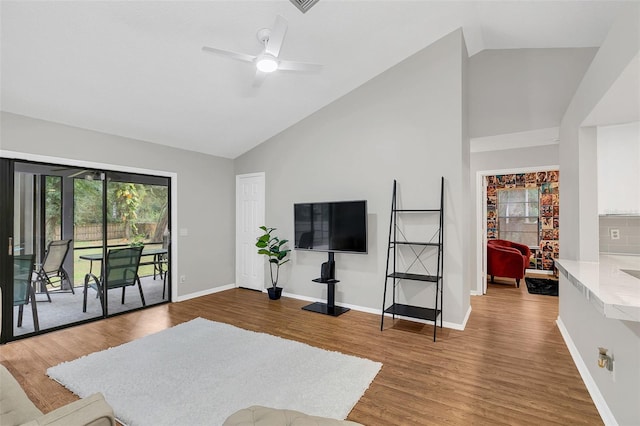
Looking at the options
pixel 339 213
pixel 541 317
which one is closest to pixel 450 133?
pixel 339 213

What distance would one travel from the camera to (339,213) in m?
4.21

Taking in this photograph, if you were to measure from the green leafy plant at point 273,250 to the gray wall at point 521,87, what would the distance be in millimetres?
3316

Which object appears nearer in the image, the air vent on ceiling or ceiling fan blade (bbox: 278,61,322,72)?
the air vent on ceiling

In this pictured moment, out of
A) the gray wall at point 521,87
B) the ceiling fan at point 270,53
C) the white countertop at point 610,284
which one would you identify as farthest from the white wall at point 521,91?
the ceiling fan at point 270,53

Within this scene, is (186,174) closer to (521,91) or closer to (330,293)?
(330,293)

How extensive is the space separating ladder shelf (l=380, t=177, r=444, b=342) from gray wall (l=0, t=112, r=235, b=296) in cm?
313

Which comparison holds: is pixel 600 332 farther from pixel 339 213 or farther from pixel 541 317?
pixel 339 213

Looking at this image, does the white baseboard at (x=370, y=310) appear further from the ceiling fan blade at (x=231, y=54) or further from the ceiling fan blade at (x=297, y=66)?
the ceiling fan blade at (x=231, y=54)

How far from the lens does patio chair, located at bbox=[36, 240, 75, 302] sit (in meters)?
3.62

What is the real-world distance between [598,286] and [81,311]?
5.25 m

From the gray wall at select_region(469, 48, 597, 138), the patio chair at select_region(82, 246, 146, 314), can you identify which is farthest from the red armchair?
the patio chair at select_region(82, 246, 146, 314)

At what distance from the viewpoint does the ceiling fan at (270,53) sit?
2389 millimetres

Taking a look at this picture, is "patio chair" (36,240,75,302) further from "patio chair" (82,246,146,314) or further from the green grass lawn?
"patio chair" (82,246,146,314)

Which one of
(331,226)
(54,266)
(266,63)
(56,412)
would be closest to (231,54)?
(266,63)
